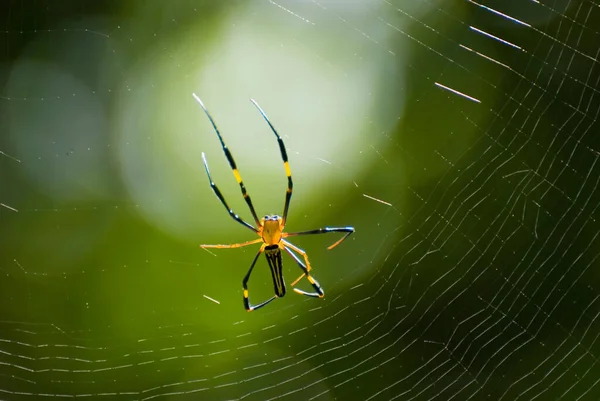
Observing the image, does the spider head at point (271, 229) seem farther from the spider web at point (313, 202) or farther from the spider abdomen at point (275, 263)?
the spider web at point (313, 202)

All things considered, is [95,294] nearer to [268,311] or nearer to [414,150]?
[268,311]

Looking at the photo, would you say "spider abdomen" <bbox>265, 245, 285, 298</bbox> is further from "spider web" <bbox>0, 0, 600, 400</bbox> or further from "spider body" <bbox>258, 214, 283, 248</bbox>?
"spider web" <bbox>0, 0, 600, 400</bbox>

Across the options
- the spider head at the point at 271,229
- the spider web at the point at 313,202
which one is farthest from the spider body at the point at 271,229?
the spider web at the point at 313,202

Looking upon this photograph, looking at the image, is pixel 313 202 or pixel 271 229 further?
pixel 313 202

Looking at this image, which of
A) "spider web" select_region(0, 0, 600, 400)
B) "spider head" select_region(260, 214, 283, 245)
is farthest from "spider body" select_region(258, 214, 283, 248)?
"spider web" select_region(0, 0, 600, 400)

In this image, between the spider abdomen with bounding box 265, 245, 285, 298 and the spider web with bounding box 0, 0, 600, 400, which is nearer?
the spider abdomen with bounding box 265, 245, 285, 298

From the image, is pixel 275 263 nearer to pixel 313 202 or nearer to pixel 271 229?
pixel 271 229

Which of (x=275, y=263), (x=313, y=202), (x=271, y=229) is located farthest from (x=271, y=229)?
(x=313, y=202)
